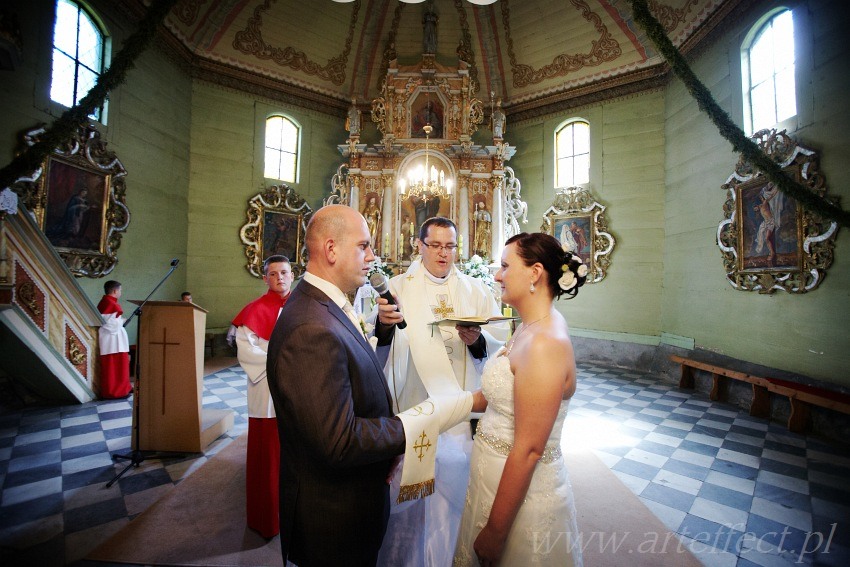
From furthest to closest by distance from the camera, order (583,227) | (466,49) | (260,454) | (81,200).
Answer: (466,49)
(583,227)
(81,200)
(260,454)

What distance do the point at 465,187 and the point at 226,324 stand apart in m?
7.05

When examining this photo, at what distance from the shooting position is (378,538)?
5.41ft

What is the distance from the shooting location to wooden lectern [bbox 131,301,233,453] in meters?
3.90

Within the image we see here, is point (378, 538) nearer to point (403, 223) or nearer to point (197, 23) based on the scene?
point (403, 223)

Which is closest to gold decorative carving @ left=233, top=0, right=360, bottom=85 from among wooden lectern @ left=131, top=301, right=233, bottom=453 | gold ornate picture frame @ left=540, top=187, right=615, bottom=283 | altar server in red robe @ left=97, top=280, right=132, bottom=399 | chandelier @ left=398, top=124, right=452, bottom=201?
chandelier @ left=398, top=124, right=452, bottom=201

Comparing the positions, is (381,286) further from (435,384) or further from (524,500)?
(524,500)

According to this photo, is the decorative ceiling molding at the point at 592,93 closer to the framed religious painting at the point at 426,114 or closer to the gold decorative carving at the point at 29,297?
the framed religious painting at the point at 426,114

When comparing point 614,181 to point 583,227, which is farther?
point 583,227

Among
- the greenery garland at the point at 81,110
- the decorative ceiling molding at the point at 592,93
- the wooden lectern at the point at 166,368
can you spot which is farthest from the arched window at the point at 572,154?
the wooden lectern at the point at 166,368

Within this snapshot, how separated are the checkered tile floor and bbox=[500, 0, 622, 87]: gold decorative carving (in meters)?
8.53

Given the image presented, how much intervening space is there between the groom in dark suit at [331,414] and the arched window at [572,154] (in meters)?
9.73

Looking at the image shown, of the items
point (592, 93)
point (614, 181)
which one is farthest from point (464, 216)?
point (592, 93)

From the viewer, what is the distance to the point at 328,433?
1328mm

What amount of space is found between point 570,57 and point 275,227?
9001 mm
